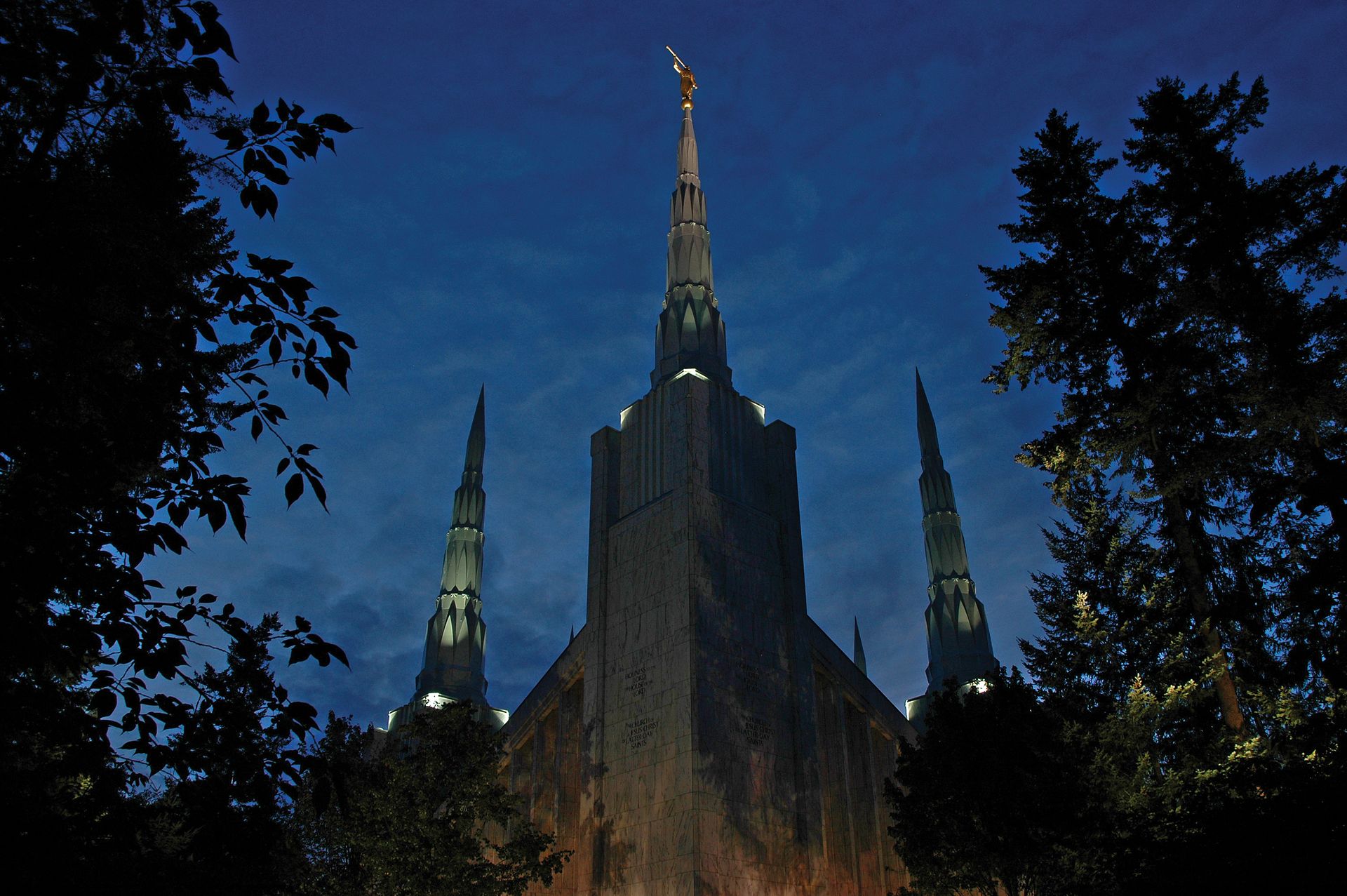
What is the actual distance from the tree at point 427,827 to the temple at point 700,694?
13.8ft

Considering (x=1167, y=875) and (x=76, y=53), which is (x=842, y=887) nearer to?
(x=1167, y=875)

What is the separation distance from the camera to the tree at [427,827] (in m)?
Answer: 27.2

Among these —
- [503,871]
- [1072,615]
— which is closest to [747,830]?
[503,871]

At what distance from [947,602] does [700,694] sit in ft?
89.7

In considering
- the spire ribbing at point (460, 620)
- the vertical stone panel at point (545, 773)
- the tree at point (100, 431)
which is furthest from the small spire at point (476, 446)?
the tree at point (100, 431)

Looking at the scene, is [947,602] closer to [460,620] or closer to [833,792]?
[833,792]

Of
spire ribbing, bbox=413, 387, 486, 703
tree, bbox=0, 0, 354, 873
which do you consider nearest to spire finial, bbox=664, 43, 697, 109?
spire ribbing, bbox=413, 387, 486, 703

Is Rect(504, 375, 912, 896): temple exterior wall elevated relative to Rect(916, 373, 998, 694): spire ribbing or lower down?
lower down

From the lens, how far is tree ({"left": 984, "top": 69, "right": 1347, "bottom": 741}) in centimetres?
1773

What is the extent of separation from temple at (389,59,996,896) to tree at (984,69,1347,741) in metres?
12.5

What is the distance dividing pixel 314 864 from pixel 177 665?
1100 inches

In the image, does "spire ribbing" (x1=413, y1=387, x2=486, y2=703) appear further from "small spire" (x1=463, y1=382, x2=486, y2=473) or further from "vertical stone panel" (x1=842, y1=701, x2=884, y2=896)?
"vertical stone panel" (x1=842, y1=701, x2=884, y2=896)

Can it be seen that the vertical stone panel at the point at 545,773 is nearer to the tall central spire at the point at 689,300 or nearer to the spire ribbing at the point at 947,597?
the tall central spire at the point at 689,300

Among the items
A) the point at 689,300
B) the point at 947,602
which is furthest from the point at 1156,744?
the point at 947,602
